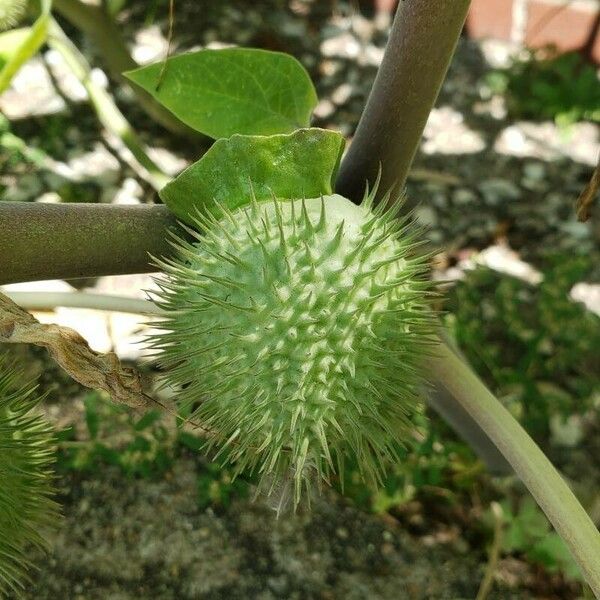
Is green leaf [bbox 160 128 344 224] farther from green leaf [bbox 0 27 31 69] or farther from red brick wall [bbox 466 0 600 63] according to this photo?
red brick wall [bbox 466 0 600 63]

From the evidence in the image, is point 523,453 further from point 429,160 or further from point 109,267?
point 429,160

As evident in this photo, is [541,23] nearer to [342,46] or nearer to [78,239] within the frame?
[342,46]

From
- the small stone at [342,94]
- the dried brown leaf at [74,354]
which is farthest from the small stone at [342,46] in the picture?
the dried brown leaf at [74,354]

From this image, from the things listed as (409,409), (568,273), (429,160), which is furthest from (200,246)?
(429,160)

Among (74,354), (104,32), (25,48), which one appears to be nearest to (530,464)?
(74,354)

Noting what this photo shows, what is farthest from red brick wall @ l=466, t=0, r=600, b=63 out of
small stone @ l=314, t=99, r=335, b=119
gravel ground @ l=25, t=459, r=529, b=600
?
gravel ground @ l=25, t=459, r=529, b=600

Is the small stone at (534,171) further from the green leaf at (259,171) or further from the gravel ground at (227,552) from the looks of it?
the green leaf at (259,171)
